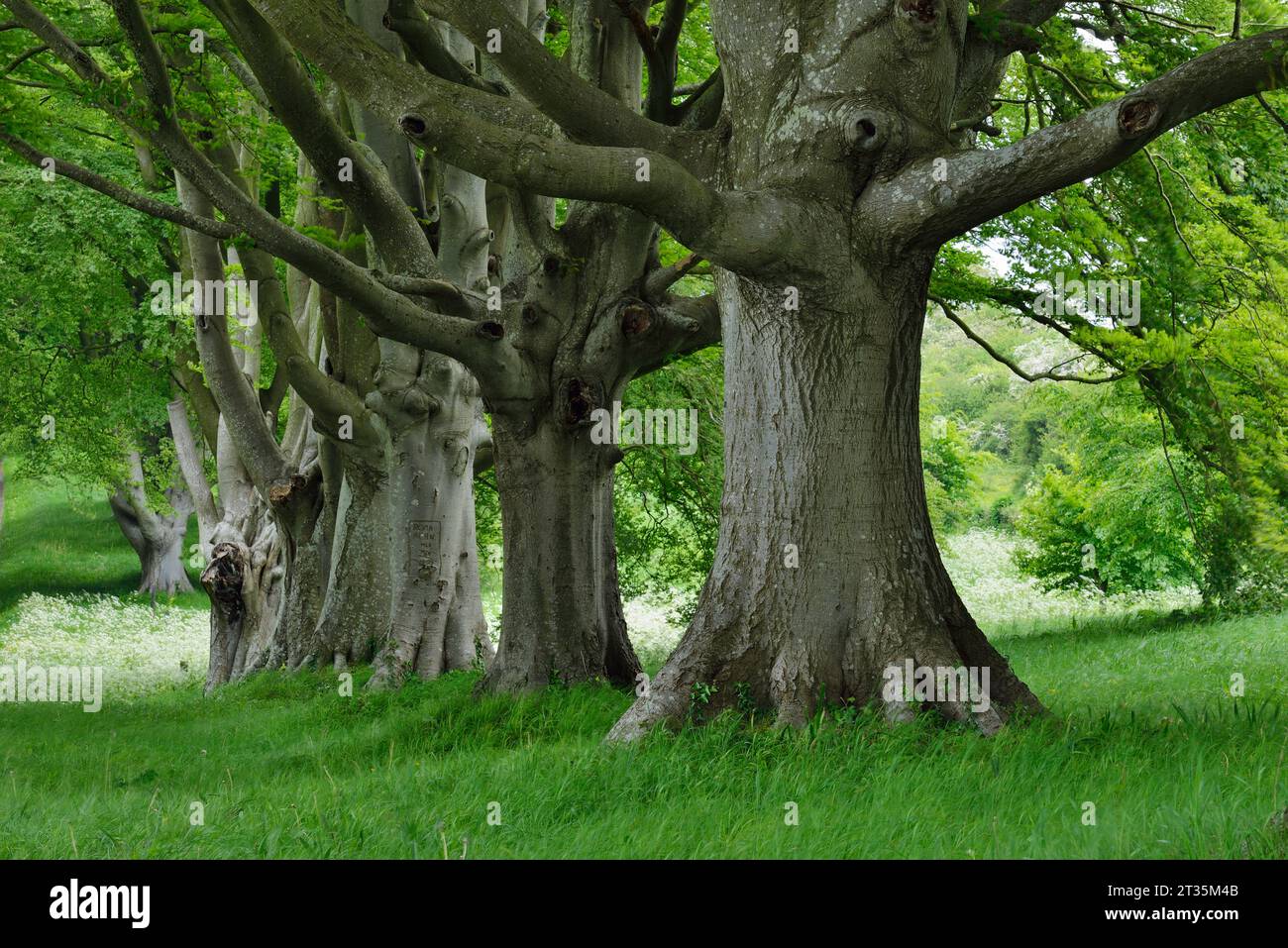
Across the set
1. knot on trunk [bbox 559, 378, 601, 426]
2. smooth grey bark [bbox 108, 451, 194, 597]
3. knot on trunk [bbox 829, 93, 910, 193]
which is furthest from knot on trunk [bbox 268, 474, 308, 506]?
smooth grey bark [bbox 108, 451, 194, 597]

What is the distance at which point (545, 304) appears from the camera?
9.29 metres

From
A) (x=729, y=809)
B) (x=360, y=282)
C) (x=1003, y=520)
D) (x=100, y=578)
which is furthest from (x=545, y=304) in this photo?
(x=1003, y=520)

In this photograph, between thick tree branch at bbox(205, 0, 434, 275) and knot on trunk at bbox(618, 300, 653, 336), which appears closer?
thick tree branch at bbox(205, 0, 434, 275)

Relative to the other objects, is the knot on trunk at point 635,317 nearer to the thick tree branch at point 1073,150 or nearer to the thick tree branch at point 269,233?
the thick tree branch at point 269,233

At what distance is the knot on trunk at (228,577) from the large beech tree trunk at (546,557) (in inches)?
249

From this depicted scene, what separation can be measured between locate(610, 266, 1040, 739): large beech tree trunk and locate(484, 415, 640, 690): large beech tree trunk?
269 cm

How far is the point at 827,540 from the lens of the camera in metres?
6.50

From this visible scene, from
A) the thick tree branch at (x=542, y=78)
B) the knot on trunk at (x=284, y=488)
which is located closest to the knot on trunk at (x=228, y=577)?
the knot on trunk at (x=284, y=488)

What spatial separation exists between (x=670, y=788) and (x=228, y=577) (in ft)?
34.4

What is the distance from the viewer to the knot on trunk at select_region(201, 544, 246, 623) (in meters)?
14.3

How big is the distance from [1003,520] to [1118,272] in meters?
38.8

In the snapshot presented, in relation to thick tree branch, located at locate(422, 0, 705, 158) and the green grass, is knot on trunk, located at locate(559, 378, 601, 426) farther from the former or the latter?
thick tree branch, located at locate(422, 0, 705, 158)

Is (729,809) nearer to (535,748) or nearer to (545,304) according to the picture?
(535,748)

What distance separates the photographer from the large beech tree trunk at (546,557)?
9.19 m
